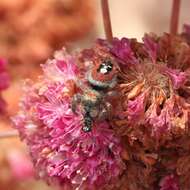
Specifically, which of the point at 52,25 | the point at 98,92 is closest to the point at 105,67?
the point at 98,92

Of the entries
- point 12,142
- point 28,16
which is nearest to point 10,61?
point 28,16

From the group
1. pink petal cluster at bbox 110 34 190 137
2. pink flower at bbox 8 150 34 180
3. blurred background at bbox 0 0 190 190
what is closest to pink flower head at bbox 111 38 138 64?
pink petal cluster at bbox 110 34 190 137

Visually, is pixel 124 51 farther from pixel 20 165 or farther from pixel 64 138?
pixel 20 165

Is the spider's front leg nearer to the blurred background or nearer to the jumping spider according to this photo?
the jumping spider

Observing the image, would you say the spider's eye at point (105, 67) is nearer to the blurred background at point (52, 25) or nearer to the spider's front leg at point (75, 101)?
the spider's front leg at point (75, 101)

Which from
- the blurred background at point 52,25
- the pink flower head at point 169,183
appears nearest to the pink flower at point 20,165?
the blurred background at point 52,25
